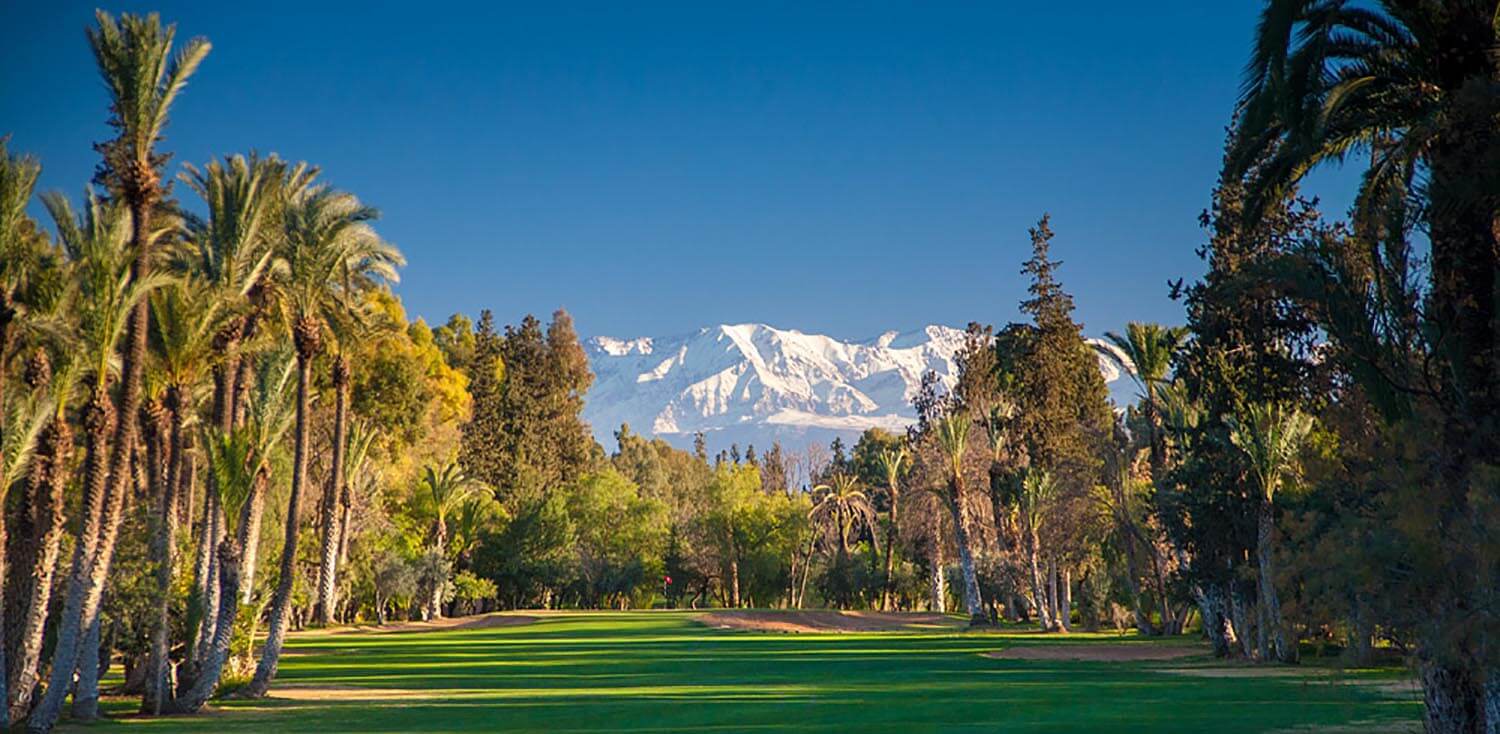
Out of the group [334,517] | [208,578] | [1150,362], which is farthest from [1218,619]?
[334,517]

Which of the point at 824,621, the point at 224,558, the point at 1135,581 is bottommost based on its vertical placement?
the point at 824,621

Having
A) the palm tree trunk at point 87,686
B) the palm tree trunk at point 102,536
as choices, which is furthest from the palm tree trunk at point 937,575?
the palm tree trunk at point 102,536

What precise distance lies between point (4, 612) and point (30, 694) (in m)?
2.04

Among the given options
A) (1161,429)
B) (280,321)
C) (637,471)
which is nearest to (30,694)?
(280,321)

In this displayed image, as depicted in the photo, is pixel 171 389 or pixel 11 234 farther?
pixel 171 389

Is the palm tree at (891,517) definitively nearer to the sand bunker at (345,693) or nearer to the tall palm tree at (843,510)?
the tall palm tree at (843,510)

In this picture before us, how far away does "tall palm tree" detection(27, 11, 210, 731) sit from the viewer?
22.6 meters

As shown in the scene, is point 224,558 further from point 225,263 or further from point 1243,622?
point 1243,622

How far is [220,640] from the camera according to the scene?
87.8ft

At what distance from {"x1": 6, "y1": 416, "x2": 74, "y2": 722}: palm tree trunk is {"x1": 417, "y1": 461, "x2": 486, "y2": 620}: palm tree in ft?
166

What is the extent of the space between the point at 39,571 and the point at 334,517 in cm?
2203

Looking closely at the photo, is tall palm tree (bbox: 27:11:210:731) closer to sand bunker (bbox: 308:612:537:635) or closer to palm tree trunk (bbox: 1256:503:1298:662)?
palm tree trunk (bbox: 1256:503:1298:662)

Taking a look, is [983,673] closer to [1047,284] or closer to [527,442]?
[1047,284]

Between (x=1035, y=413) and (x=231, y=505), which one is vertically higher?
(x=1035, y=413)
